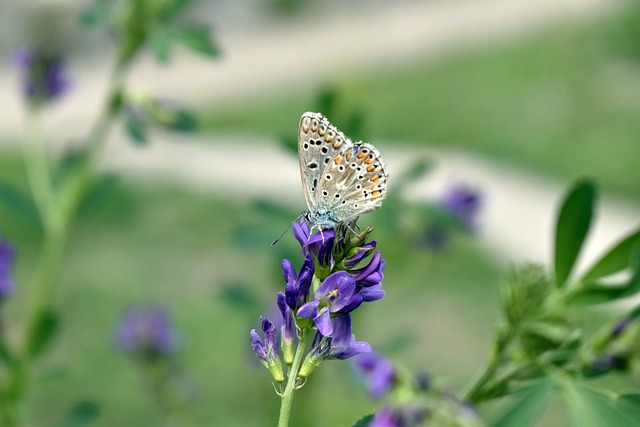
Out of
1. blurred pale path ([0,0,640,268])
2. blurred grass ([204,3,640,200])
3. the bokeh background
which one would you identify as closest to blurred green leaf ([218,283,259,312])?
the bokeh background

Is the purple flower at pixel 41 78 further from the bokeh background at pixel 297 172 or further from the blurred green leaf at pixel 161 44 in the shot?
the blurred green leaf at pixel 161 44

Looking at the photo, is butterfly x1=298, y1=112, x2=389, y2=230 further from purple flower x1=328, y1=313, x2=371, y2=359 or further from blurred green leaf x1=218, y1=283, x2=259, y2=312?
blurred green leaf x1=218, y1=283, x2=259, y2=312

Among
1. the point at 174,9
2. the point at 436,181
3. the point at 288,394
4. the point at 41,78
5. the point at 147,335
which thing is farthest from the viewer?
the point at 436,181

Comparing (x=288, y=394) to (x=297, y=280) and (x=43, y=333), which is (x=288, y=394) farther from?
(x=43, y=333)

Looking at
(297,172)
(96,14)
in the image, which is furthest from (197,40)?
(297,172)

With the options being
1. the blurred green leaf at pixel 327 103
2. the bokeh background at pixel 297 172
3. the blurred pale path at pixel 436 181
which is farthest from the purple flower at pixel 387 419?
the blurred pale path at pixel 436 181

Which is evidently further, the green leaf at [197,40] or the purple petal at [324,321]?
the green leaf at [197,40]
